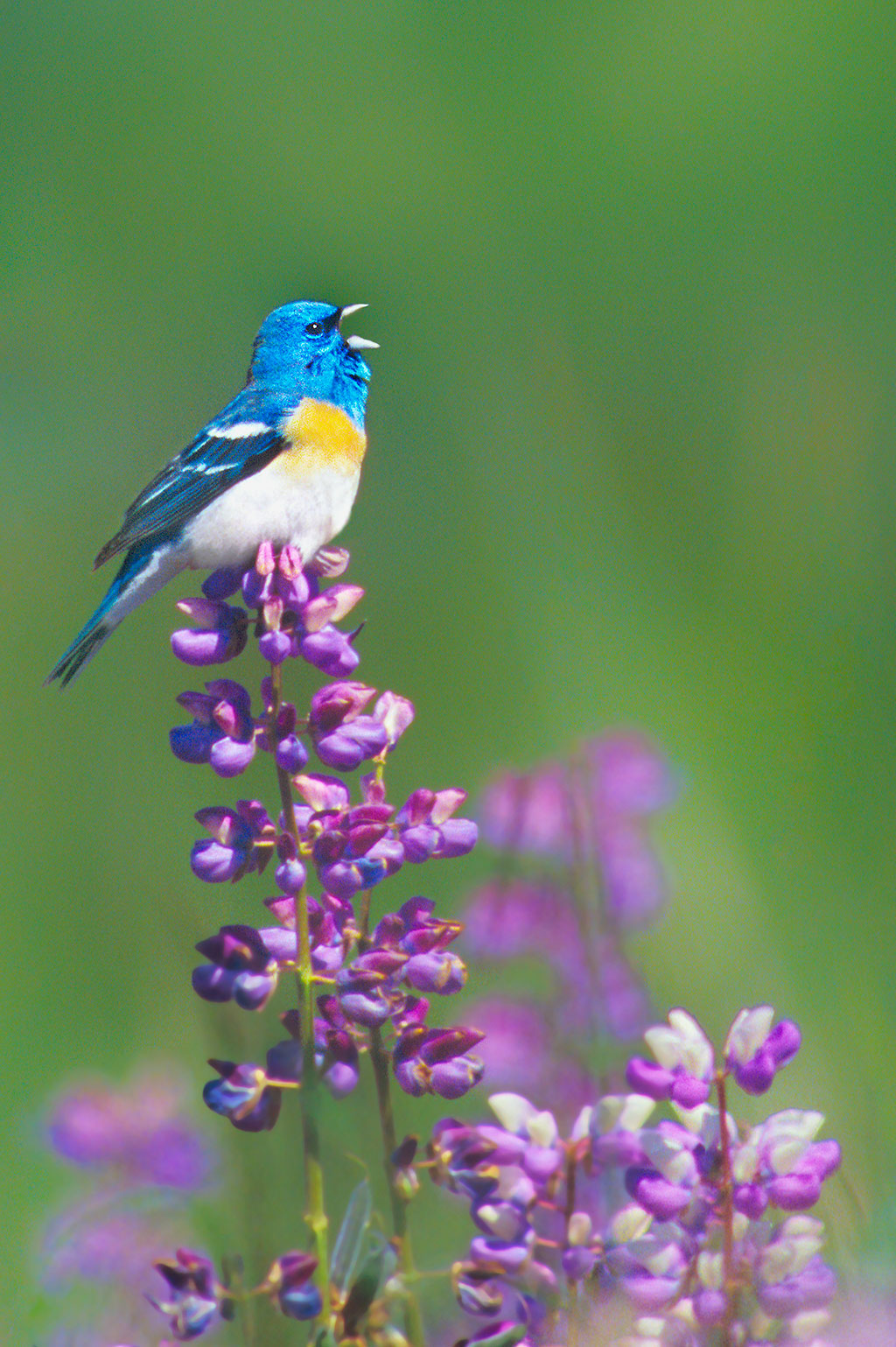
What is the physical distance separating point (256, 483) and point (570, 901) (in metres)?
0.74

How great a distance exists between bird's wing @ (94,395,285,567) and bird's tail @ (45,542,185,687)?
0.10 feet

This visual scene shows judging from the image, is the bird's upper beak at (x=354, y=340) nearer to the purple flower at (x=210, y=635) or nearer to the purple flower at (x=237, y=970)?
the purple flower at (x=210, y=635)

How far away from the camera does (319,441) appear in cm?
166

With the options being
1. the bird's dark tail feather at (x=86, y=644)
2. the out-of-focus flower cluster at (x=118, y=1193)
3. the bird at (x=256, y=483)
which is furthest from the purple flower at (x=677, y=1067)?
the bird's dark tail feather at (x=86, y=644)

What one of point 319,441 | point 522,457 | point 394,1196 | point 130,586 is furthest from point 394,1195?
point 522,457

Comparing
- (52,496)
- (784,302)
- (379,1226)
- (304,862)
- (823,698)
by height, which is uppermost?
(784,302)

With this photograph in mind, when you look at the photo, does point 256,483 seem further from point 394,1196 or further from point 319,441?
point 394,1196

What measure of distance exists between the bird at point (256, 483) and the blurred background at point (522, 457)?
337 mm

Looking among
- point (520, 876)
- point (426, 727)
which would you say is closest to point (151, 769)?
point (426, 727)

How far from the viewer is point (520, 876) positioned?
41.9 inches

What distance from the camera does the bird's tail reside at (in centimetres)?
143

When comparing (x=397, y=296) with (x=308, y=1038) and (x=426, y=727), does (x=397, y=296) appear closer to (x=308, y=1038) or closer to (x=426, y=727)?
(x=426, y=727)

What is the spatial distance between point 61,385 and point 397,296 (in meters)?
1.02

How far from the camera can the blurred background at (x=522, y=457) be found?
1.61 m
